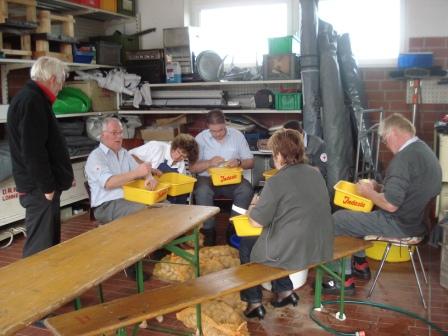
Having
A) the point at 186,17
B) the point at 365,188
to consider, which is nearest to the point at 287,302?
the point at 365,188

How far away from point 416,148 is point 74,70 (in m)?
3.92

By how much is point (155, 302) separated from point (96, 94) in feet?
12.5

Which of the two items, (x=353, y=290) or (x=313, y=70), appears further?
(x=313, y=70)

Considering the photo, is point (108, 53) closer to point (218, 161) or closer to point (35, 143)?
point (218, 161)

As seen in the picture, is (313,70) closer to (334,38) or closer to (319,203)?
Answer: (334,38)

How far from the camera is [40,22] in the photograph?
4.71 metres

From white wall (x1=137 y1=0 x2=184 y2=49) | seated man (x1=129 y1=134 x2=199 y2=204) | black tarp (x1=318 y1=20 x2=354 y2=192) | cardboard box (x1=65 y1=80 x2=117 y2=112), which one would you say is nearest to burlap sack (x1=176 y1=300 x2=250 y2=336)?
seated man (x1=129 y1=134 x2=199 y2=204)

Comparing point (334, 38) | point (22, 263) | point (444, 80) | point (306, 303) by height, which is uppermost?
point (334, 38)

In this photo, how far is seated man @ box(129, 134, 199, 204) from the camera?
3.95m

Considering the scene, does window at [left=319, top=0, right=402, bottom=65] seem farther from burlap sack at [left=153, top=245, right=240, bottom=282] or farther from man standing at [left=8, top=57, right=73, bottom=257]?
man standing at [left=8, top=57, right=73, bottom=257]

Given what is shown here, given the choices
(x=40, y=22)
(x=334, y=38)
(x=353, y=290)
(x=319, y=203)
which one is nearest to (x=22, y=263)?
(x=319, y=203)

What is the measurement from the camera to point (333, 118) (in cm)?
446

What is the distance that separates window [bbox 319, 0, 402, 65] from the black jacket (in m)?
3.30

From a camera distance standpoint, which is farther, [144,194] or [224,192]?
[224,192]
